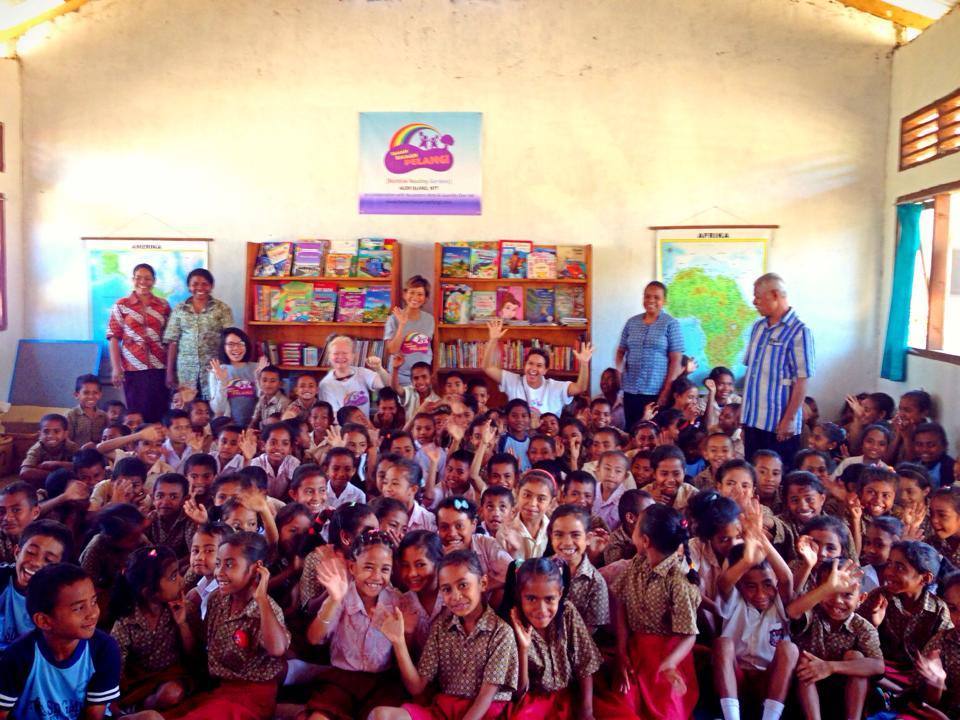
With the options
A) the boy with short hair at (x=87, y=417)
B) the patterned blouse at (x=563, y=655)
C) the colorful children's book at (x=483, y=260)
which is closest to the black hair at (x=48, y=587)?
the patterned blouse at (x=563, y=655)

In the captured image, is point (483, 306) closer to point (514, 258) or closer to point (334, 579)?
point (514, 258)

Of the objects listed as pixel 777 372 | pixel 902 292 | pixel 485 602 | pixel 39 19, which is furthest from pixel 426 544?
pixel 39 19

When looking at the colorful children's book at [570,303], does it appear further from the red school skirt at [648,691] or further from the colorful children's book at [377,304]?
the red school skirt at [648,691]

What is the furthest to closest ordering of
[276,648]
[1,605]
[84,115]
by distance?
[84,115], [1,605], [276,648]

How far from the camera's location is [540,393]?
5.54 meters

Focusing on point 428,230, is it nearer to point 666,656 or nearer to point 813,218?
point 813,218

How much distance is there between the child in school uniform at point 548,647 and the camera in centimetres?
251

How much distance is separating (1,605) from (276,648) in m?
0.97

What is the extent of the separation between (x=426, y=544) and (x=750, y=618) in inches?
45.6

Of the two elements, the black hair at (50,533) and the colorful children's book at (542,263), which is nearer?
the black hair at (50,533)

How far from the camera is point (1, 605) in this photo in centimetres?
273

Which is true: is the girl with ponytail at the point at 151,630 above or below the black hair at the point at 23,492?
below

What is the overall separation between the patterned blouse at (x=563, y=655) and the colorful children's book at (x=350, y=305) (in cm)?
422

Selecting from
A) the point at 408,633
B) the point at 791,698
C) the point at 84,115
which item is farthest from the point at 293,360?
the point at 791,698
